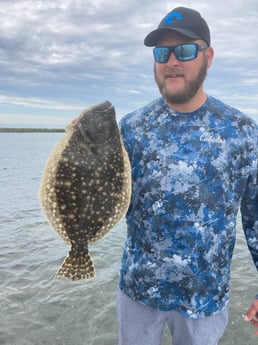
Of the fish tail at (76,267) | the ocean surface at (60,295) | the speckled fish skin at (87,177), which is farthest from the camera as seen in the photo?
the ocean surface at (60,295)

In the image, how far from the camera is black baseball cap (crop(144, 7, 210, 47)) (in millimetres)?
3424

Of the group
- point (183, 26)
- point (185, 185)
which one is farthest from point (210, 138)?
point (183, 26)

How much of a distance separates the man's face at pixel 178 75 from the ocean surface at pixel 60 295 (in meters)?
2.55

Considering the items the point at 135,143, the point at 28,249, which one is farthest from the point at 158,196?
the point at 28,249

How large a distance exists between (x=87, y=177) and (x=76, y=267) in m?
0.88

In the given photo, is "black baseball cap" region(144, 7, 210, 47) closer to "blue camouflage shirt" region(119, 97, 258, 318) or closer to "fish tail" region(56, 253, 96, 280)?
"blue camouflage shirt" region(119, 97, 258, 318)

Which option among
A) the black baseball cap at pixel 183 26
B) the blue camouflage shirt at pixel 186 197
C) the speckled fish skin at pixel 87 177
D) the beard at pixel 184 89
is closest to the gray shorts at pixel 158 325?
the blue camouflage shirt at pixel 186 197

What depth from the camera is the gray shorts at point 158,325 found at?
3.70 m

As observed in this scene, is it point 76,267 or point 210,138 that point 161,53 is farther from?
point 76,267

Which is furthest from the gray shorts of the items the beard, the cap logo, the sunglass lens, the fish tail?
the cap logo

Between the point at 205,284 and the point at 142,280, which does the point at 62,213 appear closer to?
the point at 142,280

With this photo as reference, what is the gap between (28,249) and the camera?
1091 cm

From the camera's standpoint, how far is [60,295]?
7867 mm

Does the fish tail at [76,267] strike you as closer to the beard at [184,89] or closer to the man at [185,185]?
the man at [185,185]
